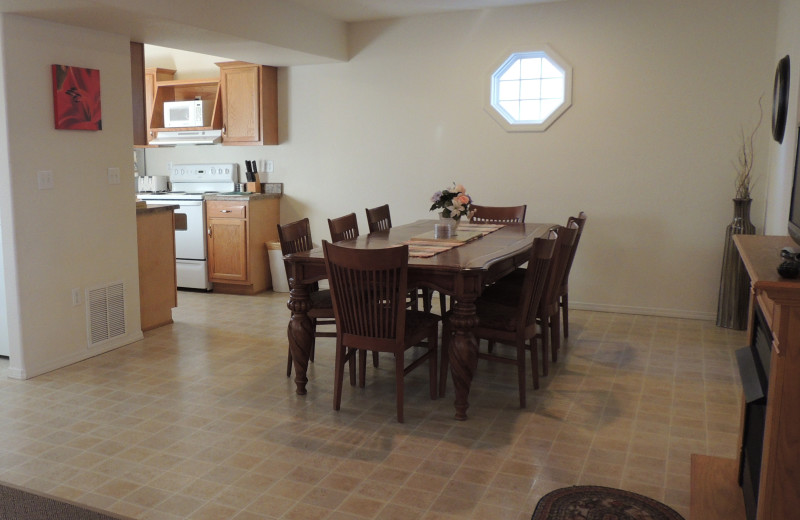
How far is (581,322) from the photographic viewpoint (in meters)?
5.25

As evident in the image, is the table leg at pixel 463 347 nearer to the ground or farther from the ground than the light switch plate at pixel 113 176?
nearer to the ground

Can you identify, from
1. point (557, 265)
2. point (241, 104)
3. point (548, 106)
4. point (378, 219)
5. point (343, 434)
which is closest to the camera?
point (343, 434)

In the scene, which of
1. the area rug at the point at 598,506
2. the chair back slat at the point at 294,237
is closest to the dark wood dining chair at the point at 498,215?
the chair back slat at the point at 294,237

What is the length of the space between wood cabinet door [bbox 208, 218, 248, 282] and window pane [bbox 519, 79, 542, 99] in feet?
9.06

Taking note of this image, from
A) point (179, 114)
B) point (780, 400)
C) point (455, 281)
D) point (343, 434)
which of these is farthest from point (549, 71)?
point (780, 400)

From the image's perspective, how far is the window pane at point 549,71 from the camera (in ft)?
18.4

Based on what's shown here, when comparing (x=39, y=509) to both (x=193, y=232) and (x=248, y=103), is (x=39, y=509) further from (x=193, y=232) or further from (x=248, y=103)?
(x=248, y=103)

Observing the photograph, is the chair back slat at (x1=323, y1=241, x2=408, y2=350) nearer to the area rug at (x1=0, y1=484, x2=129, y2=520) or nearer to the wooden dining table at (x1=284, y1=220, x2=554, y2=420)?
the wooden dining table at (x1=284, y1=220, x2=554, y2=420)

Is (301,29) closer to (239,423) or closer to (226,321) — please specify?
(226,321)

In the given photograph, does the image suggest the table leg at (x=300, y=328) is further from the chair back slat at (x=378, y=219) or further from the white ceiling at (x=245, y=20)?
the white ceiling at (x=245, y=20)

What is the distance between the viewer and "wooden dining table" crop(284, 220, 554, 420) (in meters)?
3.18

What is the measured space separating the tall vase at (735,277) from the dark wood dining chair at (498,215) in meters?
1.51

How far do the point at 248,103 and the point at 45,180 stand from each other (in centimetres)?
280

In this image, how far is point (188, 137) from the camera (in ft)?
22.2
